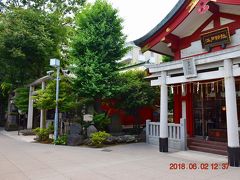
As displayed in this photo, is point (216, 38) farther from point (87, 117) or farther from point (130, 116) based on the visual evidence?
point (130, 116)

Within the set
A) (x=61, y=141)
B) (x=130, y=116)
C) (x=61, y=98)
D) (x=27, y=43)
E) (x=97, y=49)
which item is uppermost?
(x=27, y=43)

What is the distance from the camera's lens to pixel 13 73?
23422 millimetres

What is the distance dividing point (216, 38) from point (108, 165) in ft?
24.4

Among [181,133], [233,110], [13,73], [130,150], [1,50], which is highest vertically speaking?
[1,50]

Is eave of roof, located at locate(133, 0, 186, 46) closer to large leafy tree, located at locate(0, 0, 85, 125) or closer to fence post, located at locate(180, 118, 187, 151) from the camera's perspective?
fence post, located at locate(180, 118, 187, 151)

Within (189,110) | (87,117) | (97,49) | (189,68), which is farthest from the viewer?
(97,49)

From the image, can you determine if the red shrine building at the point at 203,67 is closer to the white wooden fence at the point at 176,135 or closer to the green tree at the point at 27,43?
the white wooden fence at the point at 176,135

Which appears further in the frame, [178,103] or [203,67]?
[178,103]

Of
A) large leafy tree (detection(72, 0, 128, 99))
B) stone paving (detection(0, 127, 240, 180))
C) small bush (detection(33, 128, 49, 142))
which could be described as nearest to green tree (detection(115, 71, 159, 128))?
large leafy tree (detection(72, 0, 128, 99))

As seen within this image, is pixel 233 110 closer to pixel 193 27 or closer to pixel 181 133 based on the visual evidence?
pixel 181 133

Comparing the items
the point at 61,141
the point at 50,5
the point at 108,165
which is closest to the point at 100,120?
the point at 61,141

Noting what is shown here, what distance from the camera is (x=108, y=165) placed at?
28.2ft

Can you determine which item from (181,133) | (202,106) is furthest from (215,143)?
(202,106)

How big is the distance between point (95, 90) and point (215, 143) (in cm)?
733
